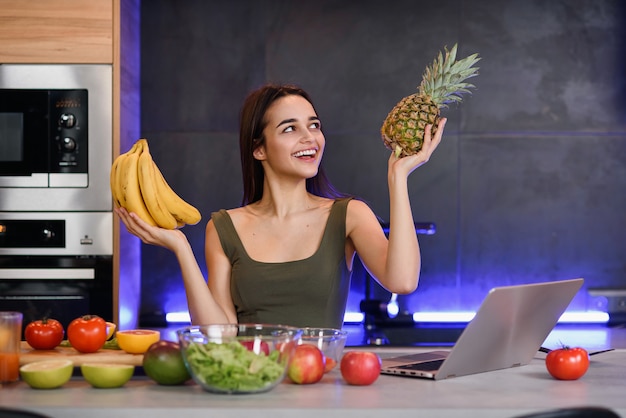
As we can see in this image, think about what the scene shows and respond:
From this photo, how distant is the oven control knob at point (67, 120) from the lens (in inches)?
151

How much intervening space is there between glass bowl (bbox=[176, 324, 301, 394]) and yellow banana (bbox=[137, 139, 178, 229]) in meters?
0.60

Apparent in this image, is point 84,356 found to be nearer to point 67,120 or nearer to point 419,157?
point 419,157

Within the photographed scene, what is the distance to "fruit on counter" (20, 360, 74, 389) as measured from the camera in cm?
170

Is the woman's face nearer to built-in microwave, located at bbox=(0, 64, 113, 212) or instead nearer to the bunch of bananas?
the bunch of bananas

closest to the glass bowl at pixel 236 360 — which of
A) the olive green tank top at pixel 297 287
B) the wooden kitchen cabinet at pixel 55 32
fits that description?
the olive green tank top at pixel 297 287

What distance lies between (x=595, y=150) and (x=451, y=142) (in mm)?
724

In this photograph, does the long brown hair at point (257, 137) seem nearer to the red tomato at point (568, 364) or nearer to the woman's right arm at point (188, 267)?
the woman's right arm at point (188, 267)

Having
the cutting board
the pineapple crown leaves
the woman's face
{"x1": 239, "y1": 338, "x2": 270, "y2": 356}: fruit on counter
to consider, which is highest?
the pineapple crown leaves

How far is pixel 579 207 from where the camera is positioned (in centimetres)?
438

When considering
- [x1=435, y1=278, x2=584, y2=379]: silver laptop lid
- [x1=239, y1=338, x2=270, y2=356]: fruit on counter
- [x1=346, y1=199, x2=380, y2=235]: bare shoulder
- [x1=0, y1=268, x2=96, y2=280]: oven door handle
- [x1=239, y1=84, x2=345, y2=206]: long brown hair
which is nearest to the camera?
[x1=239, y1=338, x2=270, y2=356]: fruit on counter

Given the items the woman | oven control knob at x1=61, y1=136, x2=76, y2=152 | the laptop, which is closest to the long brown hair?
the woman

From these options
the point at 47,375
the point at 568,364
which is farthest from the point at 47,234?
the point at 568,364

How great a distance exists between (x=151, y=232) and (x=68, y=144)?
69.3 inches

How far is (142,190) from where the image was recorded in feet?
7.29
